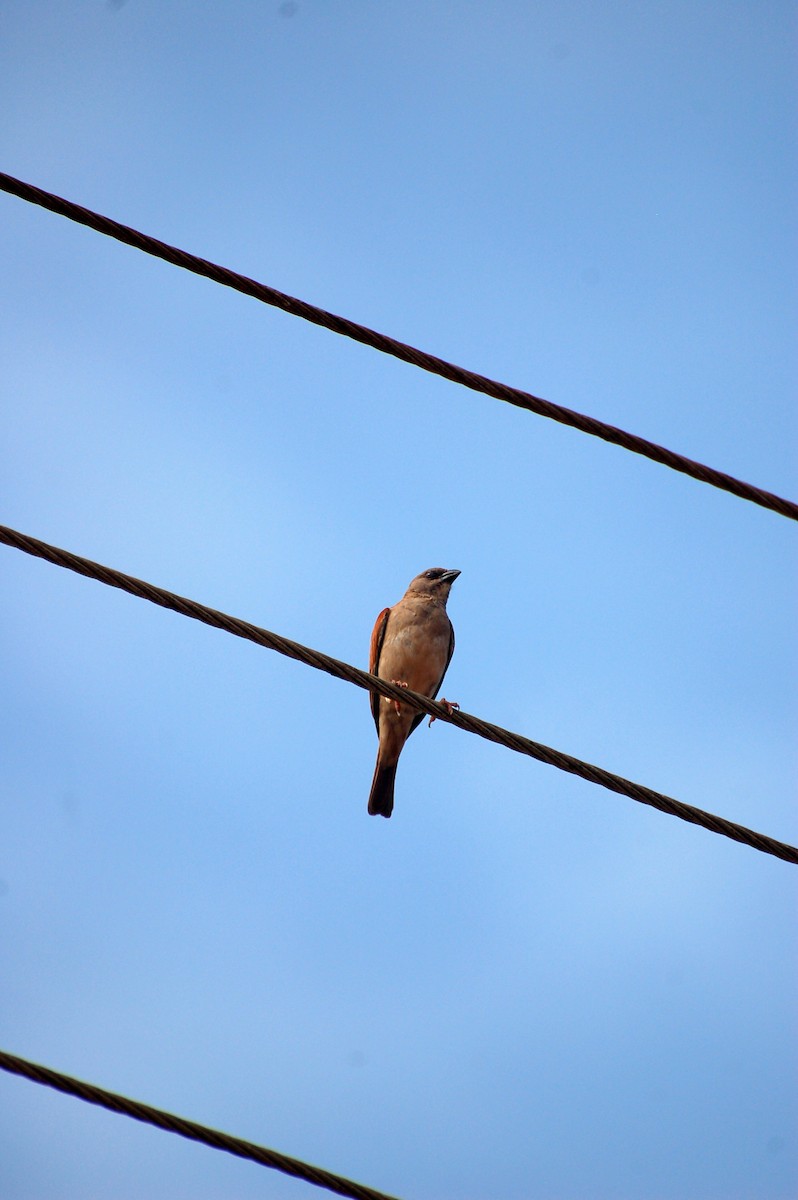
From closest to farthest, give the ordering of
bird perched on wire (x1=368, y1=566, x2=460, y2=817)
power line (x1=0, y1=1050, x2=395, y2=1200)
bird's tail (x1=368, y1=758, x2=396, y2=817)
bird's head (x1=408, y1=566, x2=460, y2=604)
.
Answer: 1. power line (x1=0, y1=1050, x2=395, y2=1200)
2. bird's tail (x1=368, y1=758, x2=396, y2=817)
3. bird perched on wire (x1=368, y1=566, x2=460, y2=817)
4. bird's head (x1=408, y1=566, x2=460, y2=604)

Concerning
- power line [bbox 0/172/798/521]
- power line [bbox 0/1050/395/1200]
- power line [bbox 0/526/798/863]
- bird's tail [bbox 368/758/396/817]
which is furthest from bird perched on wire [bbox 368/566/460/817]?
power line [bbox 0/1050/395/1200]

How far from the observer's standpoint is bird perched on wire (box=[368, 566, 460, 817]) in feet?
29.5

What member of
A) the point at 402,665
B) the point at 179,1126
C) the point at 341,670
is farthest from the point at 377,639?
the point at 179,1126

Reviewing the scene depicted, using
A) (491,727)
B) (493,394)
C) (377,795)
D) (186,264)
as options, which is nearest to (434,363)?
(493,394)

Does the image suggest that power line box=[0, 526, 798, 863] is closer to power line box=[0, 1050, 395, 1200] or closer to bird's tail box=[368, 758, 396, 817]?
power line box=[0, 1050, 395, 1200]

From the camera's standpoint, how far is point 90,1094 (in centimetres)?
301

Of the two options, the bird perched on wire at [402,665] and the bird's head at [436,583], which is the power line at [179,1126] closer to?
the bird perched on wire at [402,665]

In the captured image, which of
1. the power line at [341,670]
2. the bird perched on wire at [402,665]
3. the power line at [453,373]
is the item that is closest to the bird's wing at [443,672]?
the bird perched on wire at [402,665]

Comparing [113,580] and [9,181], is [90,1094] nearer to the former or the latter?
[113,580]

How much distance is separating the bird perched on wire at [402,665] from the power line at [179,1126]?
5.77 m

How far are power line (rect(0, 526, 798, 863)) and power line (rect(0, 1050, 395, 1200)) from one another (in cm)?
141

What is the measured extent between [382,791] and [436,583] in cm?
176

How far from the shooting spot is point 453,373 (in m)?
3.92

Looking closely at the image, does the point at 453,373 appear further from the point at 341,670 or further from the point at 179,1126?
the point at 179,1126
